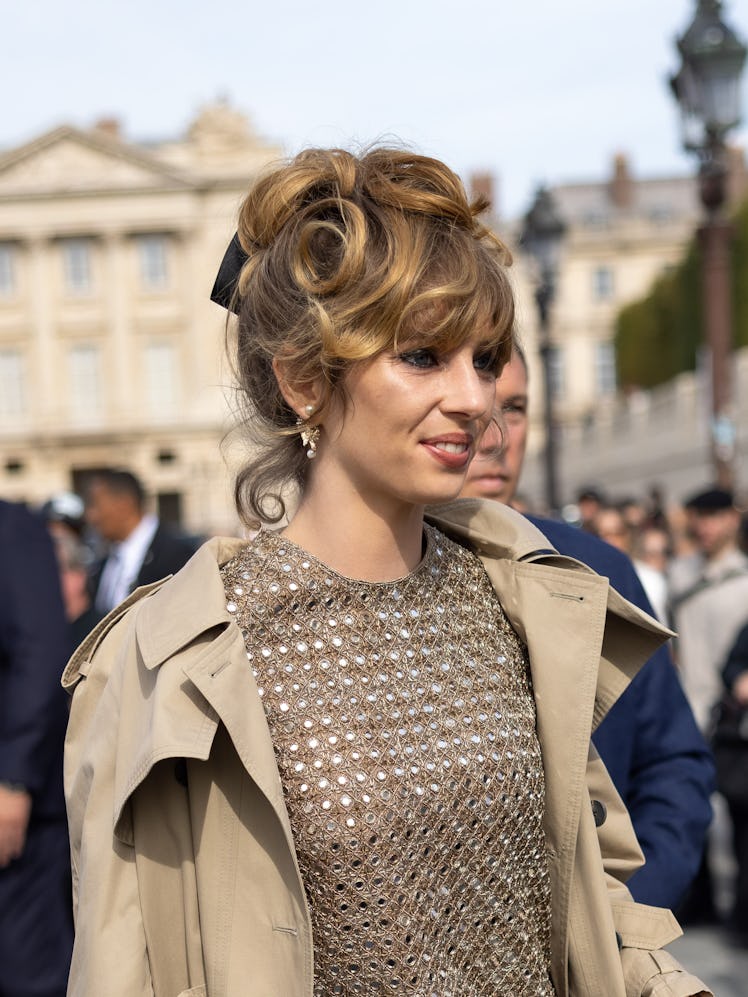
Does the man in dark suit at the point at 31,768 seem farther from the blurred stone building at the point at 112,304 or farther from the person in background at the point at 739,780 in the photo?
the blurred stone building at the point at 112,304

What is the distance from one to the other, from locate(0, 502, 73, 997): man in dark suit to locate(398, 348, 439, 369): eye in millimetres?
2143

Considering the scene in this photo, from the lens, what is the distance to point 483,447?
261 cm

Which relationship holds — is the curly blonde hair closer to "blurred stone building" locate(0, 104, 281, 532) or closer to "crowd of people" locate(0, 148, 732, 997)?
"crowd of people" locate(0, 148, 732, 997)

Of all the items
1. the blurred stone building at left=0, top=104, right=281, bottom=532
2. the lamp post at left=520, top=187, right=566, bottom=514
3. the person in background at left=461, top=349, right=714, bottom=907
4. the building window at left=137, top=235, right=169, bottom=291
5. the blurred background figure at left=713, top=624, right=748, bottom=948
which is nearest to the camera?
the person in background at left=461, top=349, right=714, bottom=907

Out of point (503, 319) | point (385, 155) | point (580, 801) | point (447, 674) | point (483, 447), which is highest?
point (385, 155)

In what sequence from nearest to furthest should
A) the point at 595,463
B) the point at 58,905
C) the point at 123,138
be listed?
the point at 58,905 → the point at 595,463 → the point at 123,138

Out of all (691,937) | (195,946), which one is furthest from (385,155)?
(691,937)

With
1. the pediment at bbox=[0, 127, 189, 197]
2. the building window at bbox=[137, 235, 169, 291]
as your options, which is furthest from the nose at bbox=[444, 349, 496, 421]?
the building window at bbox=[137, 235, 169, 291]

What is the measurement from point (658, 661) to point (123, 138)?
5983 cm

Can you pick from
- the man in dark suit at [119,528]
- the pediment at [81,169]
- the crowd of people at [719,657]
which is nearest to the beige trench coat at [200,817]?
the crowd of people at [719,657]

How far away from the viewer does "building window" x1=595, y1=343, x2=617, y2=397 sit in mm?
60688

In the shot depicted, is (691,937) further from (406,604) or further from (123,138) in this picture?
(123,138)

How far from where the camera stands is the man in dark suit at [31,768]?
11.2 feet

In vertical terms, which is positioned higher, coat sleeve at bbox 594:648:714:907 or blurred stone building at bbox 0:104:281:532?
blurred stone building at bbox 0:104:281:532
